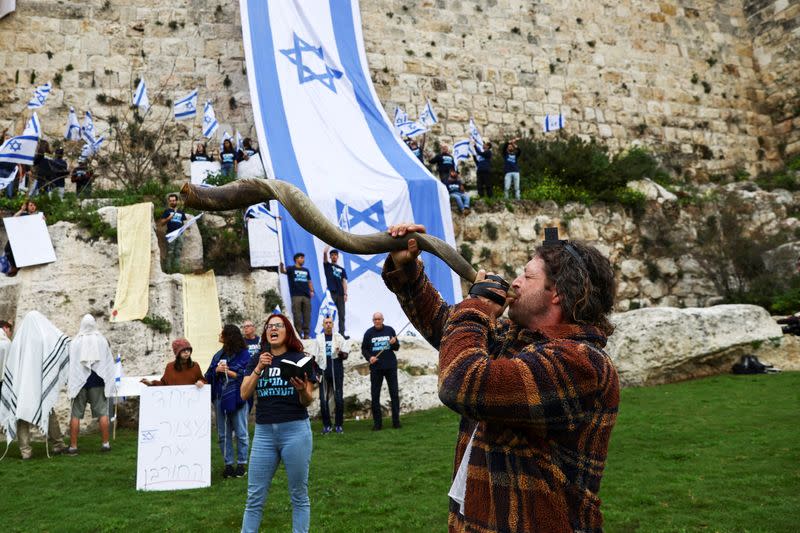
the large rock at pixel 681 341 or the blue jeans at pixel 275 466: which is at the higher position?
the large rock at pixel 681 341

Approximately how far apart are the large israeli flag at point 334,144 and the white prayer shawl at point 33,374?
175 inches

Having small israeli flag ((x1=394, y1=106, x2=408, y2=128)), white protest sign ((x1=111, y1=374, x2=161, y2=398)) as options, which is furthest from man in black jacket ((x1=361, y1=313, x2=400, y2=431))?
small israeli flag ((x1=394, y1=106, x2=408, y2=128))

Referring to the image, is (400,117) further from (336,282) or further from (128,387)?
(128,387)

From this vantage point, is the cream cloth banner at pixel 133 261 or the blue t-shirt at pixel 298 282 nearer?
the cream cloth banner at pixel 133 261

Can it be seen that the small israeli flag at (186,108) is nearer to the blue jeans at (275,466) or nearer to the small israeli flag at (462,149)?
the small israeli flag at (462,149)

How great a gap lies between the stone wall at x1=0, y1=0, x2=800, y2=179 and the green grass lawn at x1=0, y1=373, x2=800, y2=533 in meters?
10.6

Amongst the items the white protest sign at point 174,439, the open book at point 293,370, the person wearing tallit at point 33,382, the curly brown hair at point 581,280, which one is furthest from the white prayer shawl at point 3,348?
the curly brown hair at point 581,280

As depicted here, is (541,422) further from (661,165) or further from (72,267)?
(661,165)

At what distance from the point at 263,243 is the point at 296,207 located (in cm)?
1073

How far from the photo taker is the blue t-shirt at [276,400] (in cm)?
468

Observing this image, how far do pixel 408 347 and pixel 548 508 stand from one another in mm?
9060

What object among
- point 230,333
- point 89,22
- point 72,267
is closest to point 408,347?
point 230,333

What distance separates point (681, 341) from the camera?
1105cm

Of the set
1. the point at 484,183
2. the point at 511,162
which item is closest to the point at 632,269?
the point at 511,162
